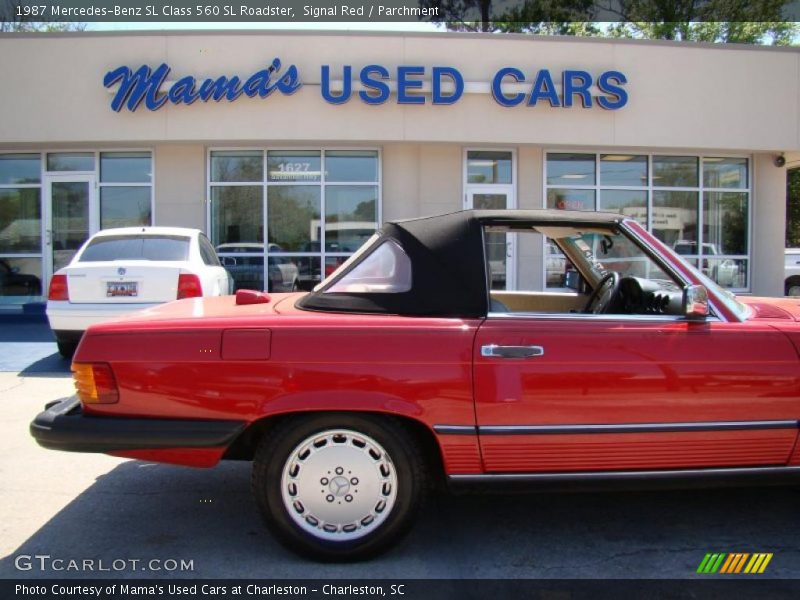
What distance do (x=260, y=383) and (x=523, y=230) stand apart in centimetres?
159

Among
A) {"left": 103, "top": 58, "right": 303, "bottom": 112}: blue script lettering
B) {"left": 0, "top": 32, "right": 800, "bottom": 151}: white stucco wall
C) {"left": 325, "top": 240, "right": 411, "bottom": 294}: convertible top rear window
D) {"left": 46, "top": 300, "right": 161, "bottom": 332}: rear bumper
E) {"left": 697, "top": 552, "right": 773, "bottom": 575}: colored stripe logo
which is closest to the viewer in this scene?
{"left": 697, "top": 552, "right": 773, "bottom": 575}: colored stripe logo

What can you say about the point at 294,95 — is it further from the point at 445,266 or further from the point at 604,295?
the point at 445,266

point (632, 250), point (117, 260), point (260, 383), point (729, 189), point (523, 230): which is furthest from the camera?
point (729, 189)

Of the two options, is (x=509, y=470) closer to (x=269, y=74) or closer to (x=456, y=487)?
(x=456, y=487)

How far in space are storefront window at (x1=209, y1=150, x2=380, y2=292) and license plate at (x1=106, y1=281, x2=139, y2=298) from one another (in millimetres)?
5053

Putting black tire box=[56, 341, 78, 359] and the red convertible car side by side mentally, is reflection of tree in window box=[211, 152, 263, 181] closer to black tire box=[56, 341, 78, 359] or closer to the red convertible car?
black tire box=[56, 341, 78, 359]

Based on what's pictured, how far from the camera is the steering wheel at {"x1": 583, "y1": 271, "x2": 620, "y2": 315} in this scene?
3688mm

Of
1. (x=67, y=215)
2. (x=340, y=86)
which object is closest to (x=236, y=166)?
(x=340, y=86)

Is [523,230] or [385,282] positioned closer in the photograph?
[385,282]

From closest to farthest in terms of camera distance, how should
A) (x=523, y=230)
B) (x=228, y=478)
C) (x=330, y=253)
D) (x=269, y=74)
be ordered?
(x=523, y=230) → (x=228, y=478) → (x=269, y=74) → (x=330, y=253)

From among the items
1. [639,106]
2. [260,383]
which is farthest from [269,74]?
[260,383]

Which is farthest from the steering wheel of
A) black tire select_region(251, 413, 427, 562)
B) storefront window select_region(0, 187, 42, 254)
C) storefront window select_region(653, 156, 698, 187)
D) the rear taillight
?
storefront window select_region(0, 187, 42, 254)

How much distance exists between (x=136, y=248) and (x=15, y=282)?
646 centimetres

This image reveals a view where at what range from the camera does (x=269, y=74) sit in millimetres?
11109
